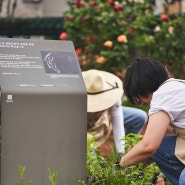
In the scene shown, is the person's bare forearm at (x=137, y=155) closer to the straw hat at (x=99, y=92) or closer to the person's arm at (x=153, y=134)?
the person's arm at (x=153, y=134)

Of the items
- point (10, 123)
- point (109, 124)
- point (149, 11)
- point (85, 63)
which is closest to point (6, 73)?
point (10, 123)

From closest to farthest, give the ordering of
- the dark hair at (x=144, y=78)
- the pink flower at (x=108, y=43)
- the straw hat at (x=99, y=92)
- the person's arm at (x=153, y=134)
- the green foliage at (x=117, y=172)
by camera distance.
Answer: the person's arm at (x=153, y=134), the dark hair at (x=144, y=78), the green foliage at (x=117, y=172), the straw hat at (x=99, y=92), the pink flower at (x=108, y=43)

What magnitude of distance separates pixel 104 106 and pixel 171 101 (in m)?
1.83

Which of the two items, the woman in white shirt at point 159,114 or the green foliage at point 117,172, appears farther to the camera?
the green foliage at point 117,172

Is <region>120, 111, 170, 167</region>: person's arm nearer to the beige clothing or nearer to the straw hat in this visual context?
the straw hat

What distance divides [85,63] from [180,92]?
A: 8224mm

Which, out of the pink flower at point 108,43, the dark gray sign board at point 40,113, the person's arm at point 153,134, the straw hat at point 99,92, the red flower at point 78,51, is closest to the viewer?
the person's arm at point 153,134

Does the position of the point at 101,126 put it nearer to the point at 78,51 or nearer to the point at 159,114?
the point at 159,114

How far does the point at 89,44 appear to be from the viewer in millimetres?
12203

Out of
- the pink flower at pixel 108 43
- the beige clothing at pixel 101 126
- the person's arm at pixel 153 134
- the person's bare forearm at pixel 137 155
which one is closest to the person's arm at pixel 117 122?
the beige clothing at pixel 101 126

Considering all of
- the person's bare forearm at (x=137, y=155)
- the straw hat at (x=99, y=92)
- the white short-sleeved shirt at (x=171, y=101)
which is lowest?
the straw hat at (x=99, y=92)

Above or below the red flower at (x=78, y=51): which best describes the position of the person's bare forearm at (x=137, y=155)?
above

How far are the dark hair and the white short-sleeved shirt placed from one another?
8cm

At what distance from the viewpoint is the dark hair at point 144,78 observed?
13.5 feet
